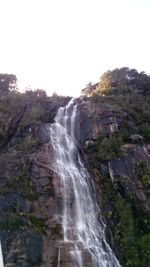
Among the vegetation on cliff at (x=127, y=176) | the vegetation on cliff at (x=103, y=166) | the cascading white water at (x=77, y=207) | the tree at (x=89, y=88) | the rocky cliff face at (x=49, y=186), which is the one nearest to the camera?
the rocky cliff face at (x=49, y=186)

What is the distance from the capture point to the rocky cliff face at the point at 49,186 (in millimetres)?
16297

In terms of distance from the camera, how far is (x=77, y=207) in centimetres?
1912

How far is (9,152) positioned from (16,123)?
4.27 metres

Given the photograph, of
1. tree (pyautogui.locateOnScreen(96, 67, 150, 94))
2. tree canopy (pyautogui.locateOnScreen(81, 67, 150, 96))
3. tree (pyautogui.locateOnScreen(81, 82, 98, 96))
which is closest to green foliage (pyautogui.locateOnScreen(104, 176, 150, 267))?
tree canopy (pyautogui.locateOnScreen(81, 67, 150, 96))

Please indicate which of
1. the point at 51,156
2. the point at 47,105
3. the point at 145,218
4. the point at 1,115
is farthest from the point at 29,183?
the point at 47,105

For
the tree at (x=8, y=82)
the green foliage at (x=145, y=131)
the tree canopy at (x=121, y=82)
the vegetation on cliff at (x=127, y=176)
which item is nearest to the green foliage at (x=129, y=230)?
the vegetation on cliff at (x=127, y=176)

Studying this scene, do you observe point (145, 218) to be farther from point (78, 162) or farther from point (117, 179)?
point (78, 162)

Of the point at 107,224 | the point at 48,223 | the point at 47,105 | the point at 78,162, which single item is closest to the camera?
the point at 48,223

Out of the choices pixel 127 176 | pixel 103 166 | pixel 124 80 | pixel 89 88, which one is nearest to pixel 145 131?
pixel 103 166

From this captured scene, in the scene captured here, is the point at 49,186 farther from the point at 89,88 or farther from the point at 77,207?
the point at 89,88

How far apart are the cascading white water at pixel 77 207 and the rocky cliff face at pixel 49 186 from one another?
0.41m

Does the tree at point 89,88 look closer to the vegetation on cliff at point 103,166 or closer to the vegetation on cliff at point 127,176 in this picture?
the vegetation on cliff at point 103,166

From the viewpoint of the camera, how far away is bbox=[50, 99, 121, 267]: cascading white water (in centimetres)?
1672

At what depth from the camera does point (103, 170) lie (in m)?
21.9
